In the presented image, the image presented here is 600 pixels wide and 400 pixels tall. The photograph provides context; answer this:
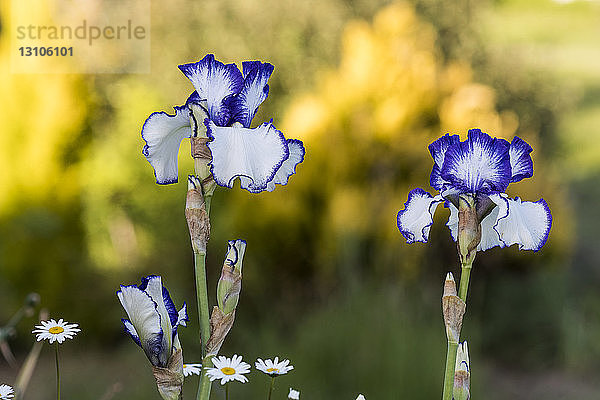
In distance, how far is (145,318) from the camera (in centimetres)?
56

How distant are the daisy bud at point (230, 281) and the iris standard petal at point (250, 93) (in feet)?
0.34

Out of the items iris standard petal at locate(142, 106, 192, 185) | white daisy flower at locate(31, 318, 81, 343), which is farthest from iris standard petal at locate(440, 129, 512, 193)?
white daisy flower at locate(31, 318, 81, 343)

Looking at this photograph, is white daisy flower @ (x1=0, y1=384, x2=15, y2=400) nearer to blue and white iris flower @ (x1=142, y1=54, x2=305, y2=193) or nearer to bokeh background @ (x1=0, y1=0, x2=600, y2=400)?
blue and white iris flower @ (x1=142, y1=54, x2=305, y2=193)

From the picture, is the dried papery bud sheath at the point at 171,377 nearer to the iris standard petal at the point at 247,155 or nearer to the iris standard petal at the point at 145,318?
the iris standard petal at the point at 145,318

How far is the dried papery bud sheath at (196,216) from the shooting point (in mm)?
560

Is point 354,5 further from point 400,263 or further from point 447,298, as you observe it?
point 447,298

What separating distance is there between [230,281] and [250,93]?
0.51 feet

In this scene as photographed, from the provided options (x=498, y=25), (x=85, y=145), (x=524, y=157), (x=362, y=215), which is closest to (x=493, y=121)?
(x=362, y=215)

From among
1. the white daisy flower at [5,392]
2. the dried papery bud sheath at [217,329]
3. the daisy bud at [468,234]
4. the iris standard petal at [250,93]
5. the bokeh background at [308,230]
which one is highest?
the bokeh background at [308,230]

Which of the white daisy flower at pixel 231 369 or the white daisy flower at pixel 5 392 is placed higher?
the white daisy flower at pixel 231 369

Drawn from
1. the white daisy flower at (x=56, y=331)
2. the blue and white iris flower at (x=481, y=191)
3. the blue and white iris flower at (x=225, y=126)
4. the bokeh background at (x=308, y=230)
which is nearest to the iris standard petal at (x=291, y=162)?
the blue and white iris flower at (x=225, y=126)

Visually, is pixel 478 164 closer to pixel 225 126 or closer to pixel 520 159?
pixel 520 159

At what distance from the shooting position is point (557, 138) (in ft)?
18.4

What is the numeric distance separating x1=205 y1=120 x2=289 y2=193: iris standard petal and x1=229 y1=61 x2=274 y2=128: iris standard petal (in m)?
0.04
